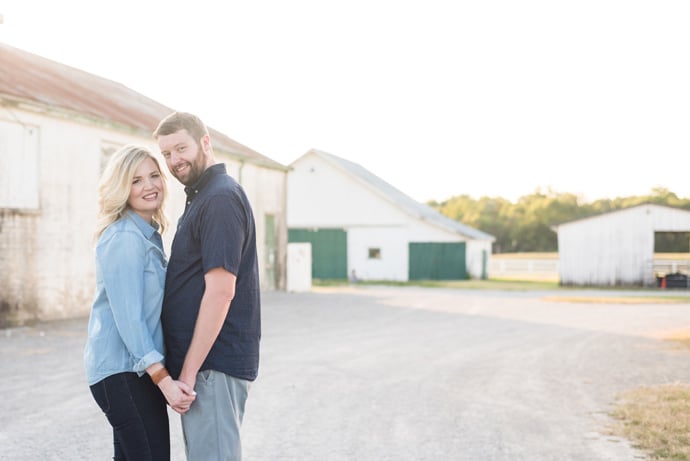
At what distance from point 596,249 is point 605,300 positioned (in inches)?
367

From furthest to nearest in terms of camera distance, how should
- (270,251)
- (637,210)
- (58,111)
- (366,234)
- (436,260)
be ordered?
1. (366,234)
2. (436,260)
3. (637,210)
4. (270,251)
5. (58,111)

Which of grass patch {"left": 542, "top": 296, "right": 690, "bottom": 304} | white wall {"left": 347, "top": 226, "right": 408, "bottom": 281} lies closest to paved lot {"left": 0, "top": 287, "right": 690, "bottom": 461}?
grass patch {"left": 542, "top": 296, "right": 690, "bottom": 304}

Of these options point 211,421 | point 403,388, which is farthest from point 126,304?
point 403,388

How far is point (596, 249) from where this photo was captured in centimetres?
3145

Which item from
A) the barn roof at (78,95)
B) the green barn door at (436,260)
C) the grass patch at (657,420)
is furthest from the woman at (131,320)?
the green barn door at (436,260)

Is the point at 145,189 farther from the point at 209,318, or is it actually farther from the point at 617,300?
the point at 617,300

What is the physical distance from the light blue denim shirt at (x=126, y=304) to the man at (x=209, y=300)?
0.23ft

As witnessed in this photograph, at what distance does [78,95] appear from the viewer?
54.9 feet

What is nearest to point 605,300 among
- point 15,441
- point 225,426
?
point 15,441

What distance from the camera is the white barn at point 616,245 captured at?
1219 inches

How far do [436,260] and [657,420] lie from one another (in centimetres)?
2859

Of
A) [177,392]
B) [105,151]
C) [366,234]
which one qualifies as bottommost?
[177,392]

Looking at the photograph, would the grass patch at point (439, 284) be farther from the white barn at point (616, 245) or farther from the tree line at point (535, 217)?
the tree line at point (535, 217)

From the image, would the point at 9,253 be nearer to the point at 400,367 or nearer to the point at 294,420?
the point at 400,367
